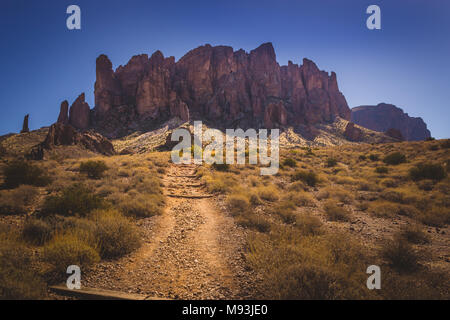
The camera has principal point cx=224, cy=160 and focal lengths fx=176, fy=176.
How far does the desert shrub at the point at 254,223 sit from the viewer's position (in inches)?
218

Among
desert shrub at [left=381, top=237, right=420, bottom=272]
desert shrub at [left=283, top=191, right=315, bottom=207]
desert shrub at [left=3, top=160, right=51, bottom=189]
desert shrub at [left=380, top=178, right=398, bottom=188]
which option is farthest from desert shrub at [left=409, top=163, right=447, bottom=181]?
desert shrub at [left=3, top=160, right=51, bottom=189]

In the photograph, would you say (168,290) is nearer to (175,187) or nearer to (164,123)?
(175,187)

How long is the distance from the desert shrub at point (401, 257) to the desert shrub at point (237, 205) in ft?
13.2

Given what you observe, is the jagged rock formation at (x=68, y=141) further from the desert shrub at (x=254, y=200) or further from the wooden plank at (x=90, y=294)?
the desert shrub at (x=254, y=200)

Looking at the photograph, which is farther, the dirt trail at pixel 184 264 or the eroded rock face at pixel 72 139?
the eroded rock face at pixel 72 139

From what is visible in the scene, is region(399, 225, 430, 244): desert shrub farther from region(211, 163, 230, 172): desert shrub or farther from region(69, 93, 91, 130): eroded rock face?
region(69, 93, 91, 130): eroded rock face

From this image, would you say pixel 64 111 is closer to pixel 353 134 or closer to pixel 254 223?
pixel 254 223

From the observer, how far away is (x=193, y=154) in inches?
989

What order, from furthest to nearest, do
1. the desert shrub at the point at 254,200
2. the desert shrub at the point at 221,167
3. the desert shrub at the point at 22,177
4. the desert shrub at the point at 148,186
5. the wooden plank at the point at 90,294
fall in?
the desert shrub at the point at 221,167, the desert shrub at the point at 148,186, the desert shrub at the point at 254,200, the desert shrub at the point at 22,177, the wooden plank at the point at 90,294

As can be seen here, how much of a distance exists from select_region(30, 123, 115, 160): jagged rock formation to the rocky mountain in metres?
35.8

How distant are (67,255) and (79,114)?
83549 mm

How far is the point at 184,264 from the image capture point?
3.95m

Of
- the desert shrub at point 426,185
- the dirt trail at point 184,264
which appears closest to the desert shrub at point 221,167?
the dirt trail at point 184,264
